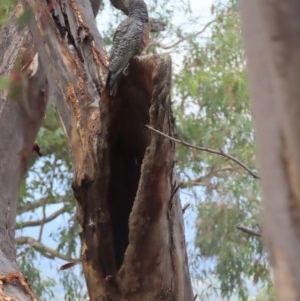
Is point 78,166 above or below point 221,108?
below

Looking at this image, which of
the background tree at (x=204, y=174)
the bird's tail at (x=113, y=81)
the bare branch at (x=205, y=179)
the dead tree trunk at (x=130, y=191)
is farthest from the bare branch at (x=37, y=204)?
the bird's tail at (x=113, y=81)

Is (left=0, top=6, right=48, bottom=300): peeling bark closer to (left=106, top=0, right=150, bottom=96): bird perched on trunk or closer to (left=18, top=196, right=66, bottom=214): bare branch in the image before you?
(left=106, top=0, right=150, bottom=96): bird perched on trunk

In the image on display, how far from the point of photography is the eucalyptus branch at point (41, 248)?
4.70 meters

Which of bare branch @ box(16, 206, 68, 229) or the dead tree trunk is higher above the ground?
bare branch @ box(16, 206, 68, 229)

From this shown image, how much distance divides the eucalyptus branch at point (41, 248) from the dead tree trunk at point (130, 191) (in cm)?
301

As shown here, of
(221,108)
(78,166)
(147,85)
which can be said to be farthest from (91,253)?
(221,108)

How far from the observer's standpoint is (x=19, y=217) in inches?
188

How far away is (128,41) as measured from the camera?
5.42ft

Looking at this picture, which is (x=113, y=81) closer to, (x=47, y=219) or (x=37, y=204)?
(x=37, y=204)

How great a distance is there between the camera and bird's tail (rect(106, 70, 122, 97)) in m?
1.54

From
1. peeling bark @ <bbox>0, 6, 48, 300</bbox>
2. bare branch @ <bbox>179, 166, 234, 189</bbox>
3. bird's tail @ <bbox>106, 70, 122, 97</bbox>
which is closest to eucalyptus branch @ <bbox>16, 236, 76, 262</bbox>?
bare branch @ <bbox>179, 166, 234, 189</bbox>

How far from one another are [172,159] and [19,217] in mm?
3382

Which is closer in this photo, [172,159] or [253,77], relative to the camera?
[253,77]

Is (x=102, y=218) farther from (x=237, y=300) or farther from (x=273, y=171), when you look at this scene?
(x=237, y=300)
